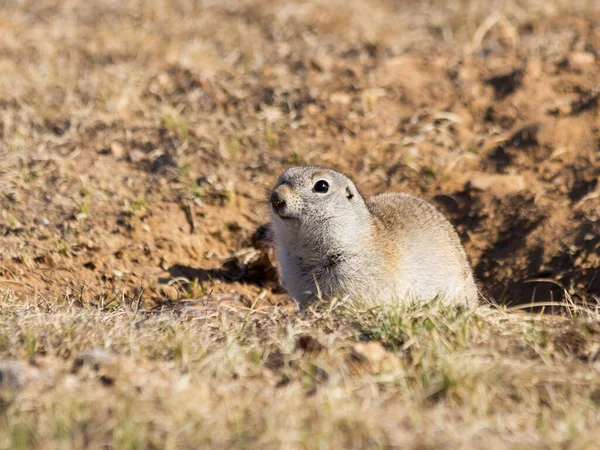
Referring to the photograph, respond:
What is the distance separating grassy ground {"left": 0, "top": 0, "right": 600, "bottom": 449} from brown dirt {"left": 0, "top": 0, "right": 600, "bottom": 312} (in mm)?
22

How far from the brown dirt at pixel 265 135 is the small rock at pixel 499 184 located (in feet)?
0.05

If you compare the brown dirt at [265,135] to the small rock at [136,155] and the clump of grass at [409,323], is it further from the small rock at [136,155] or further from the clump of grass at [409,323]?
the clump of grass at [409,323]

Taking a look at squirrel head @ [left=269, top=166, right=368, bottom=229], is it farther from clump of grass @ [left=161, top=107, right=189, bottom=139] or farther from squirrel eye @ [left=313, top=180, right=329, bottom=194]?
clump of grass @ [left=161, top=107, right=189, bottom=139]

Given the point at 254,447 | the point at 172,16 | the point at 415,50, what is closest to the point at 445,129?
the point at 415,50

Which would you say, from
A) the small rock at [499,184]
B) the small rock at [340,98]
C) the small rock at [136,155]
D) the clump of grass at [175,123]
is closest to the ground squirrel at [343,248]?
the small rock at [499,184]

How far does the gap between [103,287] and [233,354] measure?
2016 mm

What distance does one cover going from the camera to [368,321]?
388cm

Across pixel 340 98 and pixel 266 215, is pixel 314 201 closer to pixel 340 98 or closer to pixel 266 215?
pixel 266 215

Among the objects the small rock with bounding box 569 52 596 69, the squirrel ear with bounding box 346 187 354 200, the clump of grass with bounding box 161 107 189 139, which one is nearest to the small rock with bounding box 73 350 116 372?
the squirrel ear with bounding box 346 187 354 200

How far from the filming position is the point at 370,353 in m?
3.32

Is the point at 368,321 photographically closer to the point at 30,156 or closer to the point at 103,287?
the point at 103,287

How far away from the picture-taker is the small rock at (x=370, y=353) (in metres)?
3.30

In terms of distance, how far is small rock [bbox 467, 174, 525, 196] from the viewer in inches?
244

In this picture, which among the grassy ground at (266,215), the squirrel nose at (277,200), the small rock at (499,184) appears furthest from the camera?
the small rock at (499,184)
